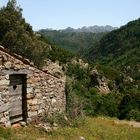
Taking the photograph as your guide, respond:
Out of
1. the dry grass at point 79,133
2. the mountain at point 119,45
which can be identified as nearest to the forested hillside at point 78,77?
the dry grass at point 79,133

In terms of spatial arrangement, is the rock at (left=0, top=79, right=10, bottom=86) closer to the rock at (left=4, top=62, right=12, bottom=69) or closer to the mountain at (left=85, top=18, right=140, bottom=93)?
the rock at (left=4, top=62, right=12, bottom=69)

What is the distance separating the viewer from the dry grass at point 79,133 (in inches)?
534

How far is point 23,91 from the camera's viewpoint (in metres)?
16.1

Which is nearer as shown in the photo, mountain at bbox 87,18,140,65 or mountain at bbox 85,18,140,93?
mountain at bbox 85,18,140,93

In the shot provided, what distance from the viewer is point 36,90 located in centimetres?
1644

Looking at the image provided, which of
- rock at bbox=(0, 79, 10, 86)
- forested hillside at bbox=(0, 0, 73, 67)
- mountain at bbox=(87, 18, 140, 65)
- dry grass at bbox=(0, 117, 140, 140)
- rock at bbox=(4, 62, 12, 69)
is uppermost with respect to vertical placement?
mountain at bbox=(87, 18, 140, 65)

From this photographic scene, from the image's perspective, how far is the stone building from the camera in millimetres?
14633

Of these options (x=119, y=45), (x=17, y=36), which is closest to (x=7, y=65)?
(x=17, y=36)

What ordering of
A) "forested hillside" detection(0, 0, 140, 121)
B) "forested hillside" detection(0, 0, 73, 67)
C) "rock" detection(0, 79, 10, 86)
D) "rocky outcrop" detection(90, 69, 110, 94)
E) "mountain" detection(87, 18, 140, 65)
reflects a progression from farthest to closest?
"mountain" detection(87, 18, 140, 65)
"rocky outcrop" detection(90, 69, 110, 94)
"forested hillside" detection(0, 0, 73, 67)
"forested hillside" detection(0, 0, 140, 121)
"rock" detection(0, 79, 10, 86)

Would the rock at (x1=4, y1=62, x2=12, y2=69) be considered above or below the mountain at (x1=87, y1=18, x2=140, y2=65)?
below

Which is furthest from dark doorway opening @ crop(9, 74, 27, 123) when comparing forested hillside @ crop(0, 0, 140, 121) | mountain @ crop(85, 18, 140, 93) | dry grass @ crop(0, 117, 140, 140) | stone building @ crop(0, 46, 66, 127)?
mountain @ crop(85, 18, 140, 93)

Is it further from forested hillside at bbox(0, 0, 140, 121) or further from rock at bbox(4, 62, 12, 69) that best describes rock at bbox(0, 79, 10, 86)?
forested hillside at bbox(0, 0, 140, 121)

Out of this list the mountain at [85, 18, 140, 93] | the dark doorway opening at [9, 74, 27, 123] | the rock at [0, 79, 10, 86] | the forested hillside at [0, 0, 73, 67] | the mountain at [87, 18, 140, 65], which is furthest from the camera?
the mountain at [87, 18, 140, 65]

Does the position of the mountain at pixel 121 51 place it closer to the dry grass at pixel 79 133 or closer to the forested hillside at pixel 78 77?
the forested hillside at pixel 78 77
